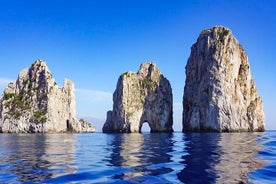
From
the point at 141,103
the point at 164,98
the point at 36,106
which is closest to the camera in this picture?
the point at 141,103

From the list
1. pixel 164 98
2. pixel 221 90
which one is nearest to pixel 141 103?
pixel 164 98

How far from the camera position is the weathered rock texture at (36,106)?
131125 millimetres

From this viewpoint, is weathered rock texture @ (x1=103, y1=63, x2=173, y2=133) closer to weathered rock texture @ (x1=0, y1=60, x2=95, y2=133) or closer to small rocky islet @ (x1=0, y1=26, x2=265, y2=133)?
small rocky islet @ (x1=0, y1=26, x2=265, y2=133)

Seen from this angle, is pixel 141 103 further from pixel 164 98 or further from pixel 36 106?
pixel 36 106

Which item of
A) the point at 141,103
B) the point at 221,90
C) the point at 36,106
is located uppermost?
the point at 221,90

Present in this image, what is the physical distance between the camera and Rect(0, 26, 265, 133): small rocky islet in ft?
365

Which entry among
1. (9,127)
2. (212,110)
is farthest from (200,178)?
(9,127)

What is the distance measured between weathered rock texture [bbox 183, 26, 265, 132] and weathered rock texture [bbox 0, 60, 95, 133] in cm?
5749

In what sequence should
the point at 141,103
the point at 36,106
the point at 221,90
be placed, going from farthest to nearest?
the point at 36,106
the point at 141,103
the point at 221,90

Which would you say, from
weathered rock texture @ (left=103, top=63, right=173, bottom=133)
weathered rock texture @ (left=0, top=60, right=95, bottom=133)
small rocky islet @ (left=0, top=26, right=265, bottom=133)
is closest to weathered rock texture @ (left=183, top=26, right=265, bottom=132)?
small rocky islet @ (left=0, top=26, right=265, bottom=133)

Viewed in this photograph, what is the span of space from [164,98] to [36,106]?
57.0 m

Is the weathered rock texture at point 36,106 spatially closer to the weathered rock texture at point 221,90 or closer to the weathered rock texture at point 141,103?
the weathered rock texture at point 141,103

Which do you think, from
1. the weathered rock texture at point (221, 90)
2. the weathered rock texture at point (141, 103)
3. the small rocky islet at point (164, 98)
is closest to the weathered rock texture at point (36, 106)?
the small rocky islet at point (164, 98)

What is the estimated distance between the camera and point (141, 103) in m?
130
